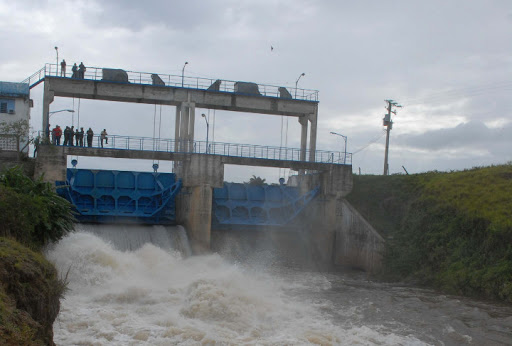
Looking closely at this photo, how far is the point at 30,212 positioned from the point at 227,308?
6257 mm

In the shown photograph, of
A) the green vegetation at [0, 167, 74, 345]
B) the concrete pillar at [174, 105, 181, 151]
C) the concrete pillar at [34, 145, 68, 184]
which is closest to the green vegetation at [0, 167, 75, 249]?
the green vegetation at [0, 167, 74, 345]

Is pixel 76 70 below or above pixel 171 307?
above

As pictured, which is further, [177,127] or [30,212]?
[177,127]

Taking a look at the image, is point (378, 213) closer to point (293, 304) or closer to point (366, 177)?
point (366, 177)

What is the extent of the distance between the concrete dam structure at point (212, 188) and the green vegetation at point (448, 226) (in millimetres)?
1196

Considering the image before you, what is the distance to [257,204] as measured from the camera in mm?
26062

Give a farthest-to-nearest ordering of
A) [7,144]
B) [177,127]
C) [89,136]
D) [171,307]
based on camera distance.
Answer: [177,127] < [7,144] < [89,136] < [171,307]

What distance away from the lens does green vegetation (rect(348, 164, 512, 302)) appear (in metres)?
Result: 18.0

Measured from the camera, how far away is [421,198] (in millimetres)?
23359

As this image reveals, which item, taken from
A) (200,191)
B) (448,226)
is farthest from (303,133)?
(448,226)

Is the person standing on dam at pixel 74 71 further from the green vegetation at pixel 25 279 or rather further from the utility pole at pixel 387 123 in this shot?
the utility pole at pixel 387 123

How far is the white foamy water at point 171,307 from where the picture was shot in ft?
38.8

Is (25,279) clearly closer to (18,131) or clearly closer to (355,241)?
(18,131)

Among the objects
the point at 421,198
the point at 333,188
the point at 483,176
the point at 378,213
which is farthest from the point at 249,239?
the point at 483,176
